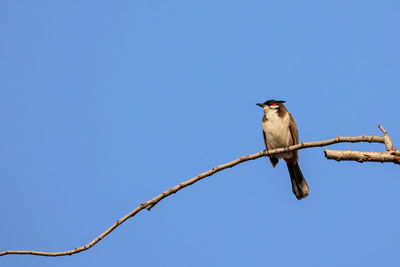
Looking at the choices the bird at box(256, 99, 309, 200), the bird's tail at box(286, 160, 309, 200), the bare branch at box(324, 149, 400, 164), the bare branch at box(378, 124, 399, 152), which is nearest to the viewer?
the bare branch at box(324, 149, 400, 164)

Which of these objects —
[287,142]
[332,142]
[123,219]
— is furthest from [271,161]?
[123,219]

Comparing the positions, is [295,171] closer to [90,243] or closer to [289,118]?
[289,118]

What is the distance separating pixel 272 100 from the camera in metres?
10.2

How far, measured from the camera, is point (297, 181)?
31.9 ft

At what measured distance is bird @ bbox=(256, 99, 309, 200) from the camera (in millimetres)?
9930

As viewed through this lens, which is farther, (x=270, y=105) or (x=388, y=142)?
(x=270, y=105)

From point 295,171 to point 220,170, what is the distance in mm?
5361

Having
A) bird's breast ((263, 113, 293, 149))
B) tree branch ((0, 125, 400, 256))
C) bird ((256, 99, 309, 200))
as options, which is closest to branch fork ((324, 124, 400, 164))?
tree branch ((0, 125, 400, 256))

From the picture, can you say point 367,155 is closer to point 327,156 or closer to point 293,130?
point 327,156

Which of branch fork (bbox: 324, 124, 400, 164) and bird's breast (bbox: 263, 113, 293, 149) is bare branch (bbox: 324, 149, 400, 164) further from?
bird's breast (bbox: 263, 113, 293, 149)

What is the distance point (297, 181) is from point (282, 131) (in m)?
1.04

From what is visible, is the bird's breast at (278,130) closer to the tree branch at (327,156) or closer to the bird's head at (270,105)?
the bird's head at (270,105)

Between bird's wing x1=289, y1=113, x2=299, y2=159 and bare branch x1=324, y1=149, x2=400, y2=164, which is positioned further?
bird's wing x1=289, y1=113, x2=299, y2=159

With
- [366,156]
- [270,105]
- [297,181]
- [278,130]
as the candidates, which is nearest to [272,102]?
[270,105]
